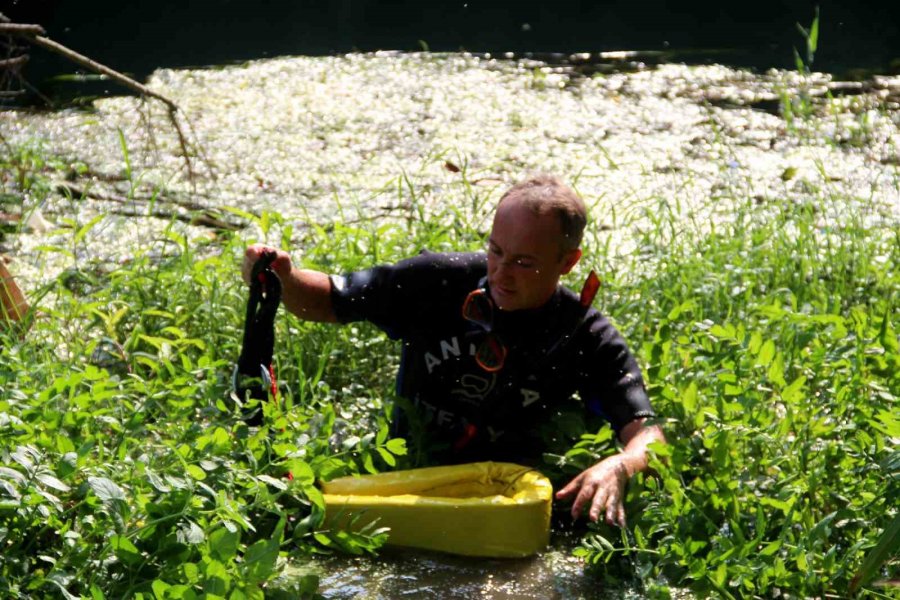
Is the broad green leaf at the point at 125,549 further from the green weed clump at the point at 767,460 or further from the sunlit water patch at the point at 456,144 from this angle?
the sunlit water patch at the point at 456,144

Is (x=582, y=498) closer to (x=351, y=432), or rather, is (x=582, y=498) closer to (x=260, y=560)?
(x=351, y=432)

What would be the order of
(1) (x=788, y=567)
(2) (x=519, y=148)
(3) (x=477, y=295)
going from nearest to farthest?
(1) (x=788, y=567) < (3) (x=477, y=295) < (2) (x=519, y=148)

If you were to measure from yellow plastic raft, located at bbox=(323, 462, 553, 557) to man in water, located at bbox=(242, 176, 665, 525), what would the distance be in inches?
12.6

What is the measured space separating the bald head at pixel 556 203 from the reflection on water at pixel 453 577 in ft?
2.80

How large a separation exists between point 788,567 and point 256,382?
145 cm

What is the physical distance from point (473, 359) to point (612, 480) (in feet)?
1.86

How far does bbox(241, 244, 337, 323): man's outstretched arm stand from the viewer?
12.5 ft

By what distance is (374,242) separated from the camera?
4.70 m

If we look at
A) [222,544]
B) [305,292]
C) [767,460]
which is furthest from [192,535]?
[767,460]

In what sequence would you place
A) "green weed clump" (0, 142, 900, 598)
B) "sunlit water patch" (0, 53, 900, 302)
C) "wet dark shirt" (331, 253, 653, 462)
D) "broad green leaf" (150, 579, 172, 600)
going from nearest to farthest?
1. "broad green leaf" (150, 579, 172, 600)
2. "green weed clump" (0, 142, 900, 598)
3. "wet dark shirt" (331, 253, 653, 462)
4. "sunlit water patch" (0, 53, 900, 302)

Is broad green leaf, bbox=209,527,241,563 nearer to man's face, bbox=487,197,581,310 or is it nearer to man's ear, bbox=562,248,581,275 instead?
man's face, bbox=487,197,581,310

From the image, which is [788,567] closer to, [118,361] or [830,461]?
[830,461]

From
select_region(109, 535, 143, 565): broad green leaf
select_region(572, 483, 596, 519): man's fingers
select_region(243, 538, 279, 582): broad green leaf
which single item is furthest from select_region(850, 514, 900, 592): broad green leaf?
select_region(109, 535, 143, 565): broad green leaf

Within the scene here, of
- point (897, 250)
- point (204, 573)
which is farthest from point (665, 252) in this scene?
point (204, 573)
